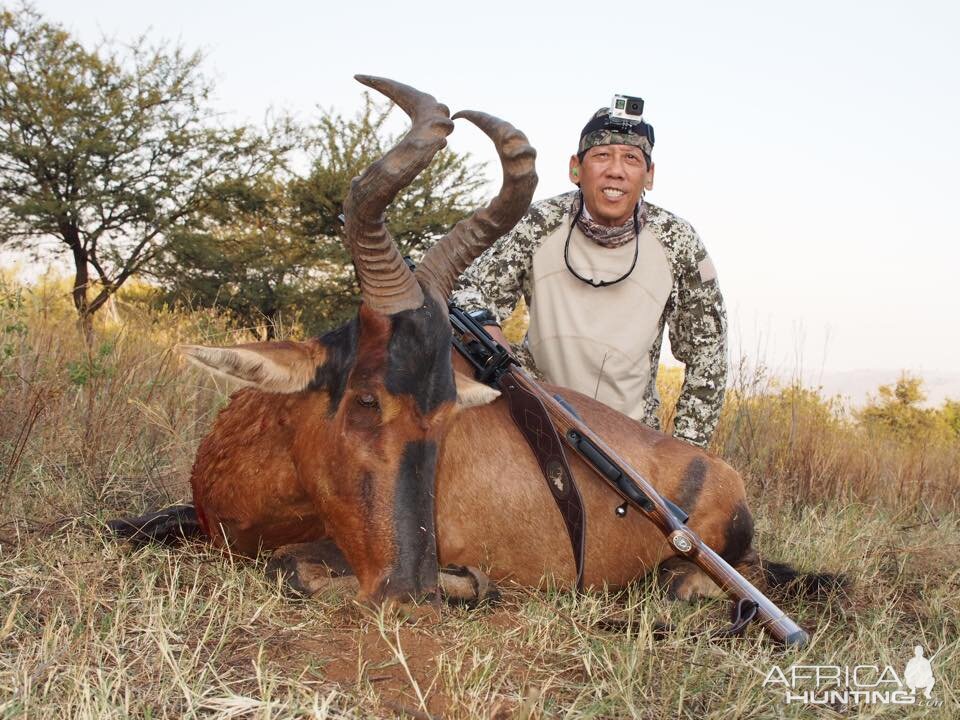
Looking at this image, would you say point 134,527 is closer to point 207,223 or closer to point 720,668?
point 720,668

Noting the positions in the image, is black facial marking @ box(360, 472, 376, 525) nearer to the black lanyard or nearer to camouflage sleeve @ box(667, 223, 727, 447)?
the black lanyard

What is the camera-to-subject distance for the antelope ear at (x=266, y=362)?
3287mm

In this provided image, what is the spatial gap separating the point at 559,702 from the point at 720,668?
0.61 m

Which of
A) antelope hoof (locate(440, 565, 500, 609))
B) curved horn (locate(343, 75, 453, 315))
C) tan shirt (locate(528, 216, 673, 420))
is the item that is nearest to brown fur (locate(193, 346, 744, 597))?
antelope hoof (locate(440, 565, 500, 609))

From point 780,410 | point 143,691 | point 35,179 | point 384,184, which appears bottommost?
point 143,691

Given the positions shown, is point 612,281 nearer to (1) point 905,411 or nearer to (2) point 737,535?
(2) point 737,535

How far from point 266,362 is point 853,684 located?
2.34 m

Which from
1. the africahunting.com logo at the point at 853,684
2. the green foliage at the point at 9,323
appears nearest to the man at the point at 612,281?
the africahunting.com logo at the point at 853,684

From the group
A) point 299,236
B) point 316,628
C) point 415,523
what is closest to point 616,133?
point 415,523

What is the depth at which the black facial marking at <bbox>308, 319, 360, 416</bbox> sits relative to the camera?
348cm

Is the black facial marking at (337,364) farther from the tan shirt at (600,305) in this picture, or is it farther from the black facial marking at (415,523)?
the tan shirt at (600,305)

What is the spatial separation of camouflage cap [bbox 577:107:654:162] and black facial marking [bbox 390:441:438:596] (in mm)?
2845

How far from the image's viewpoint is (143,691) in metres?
2.56

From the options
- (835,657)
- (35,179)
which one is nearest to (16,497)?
(835,657)
